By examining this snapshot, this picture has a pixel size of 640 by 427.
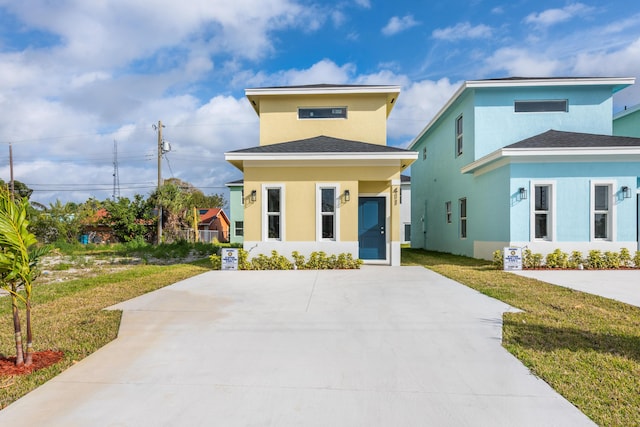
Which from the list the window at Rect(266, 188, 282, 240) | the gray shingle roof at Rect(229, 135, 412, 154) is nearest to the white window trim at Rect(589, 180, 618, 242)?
the gray shingle roof at Rect(229, 135, 412, 154)

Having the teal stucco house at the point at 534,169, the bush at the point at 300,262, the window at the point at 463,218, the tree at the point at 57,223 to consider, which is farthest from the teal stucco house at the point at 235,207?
the window at the point at 463,218

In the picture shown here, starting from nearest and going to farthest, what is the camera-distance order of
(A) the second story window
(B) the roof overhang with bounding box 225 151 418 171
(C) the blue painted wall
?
(B) the roof overhang with bounding box 225 151 418 171 → (A) the second story window → (C) the blue painted wall

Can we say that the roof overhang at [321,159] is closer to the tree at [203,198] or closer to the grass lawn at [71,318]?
the grass lawn at [71,318]

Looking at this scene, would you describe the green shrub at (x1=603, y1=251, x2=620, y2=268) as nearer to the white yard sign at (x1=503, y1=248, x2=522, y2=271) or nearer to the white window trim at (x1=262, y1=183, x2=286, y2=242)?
the white yard sign at (x1=503, y1=248, x2=522, y2=271)

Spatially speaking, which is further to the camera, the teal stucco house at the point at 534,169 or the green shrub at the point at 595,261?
the teal stucco house at the point at 534,169

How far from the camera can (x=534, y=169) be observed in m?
10.8

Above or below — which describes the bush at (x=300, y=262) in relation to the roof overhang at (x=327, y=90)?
below

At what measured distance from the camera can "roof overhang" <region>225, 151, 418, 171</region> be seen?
34.3ft

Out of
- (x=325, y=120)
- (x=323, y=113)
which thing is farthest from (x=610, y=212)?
(x=323, y=113)

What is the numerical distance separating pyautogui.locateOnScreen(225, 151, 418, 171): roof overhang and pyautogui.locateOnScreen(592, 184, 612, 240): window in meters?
5.81

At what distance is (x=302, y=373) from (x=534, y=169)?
1063 centimetres

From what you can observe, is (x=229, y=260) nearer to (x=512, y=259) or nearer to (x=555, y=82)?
(x=512, y=259)

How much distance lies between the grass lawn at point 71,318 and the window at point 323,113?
7600mm

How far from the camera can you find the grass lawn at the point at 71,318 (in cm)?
336
